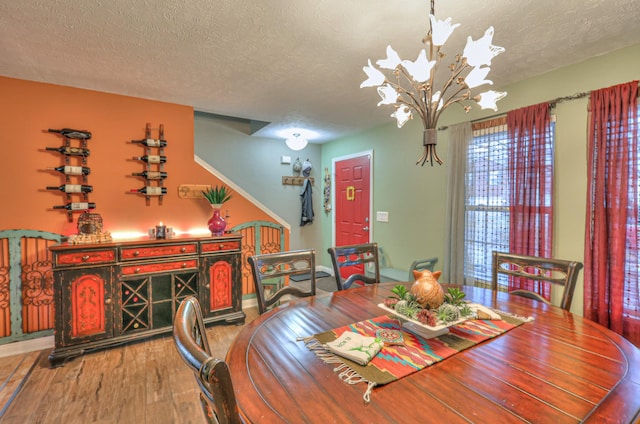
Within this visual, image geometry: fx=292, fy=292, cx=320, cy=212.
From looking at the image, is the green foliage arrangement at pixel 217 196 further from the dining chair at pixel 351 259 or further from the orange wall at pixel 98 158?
the dining chair at pixel 351 259

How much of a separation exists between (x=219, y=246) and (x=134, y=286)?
2.67 feet

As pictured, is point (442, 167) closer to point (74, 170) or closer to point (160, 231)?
point (160, 231)

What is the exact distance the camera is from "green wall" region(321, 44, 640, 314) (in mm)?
2277

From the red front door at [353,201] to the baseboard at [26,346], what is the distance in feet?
11.8

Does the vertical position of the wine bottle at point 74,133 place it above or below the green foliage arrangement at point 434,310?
above

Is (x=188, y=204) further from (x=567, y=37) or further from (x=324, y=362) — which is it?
(x=567, y=37)

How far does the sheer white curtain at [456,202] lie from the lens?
10.0ft

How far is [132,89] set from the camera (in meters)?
2.88

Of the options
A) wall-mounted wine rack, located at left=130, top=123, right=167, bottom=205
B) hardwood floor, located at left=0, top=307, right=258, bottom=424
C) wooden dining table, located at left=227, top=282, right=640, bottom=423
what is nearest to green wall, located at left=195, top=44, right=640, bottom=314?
wall-mounted wine rack, located at left=130, top=123, right=167, bottom=205

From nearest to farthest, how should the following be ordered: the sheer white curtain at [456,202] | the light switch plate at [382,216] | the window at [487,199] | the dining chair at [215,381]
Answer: the dining chair at [215,381] → the window at [487,199] → the sheer white curtain at [456,202] → the light switch plate at [382,216]

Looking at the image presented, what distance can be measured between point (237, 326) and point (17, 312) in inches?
75.4

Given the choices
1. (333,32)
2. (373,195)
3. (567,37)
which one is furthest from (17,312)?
(567,37)

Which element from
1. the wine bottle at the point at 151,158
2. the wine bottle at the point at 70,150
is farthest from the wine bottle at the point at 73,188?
the wine bottle at the point at 151,158

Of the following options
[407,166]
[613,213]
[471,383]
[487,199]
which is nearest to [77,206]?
[471,383]
